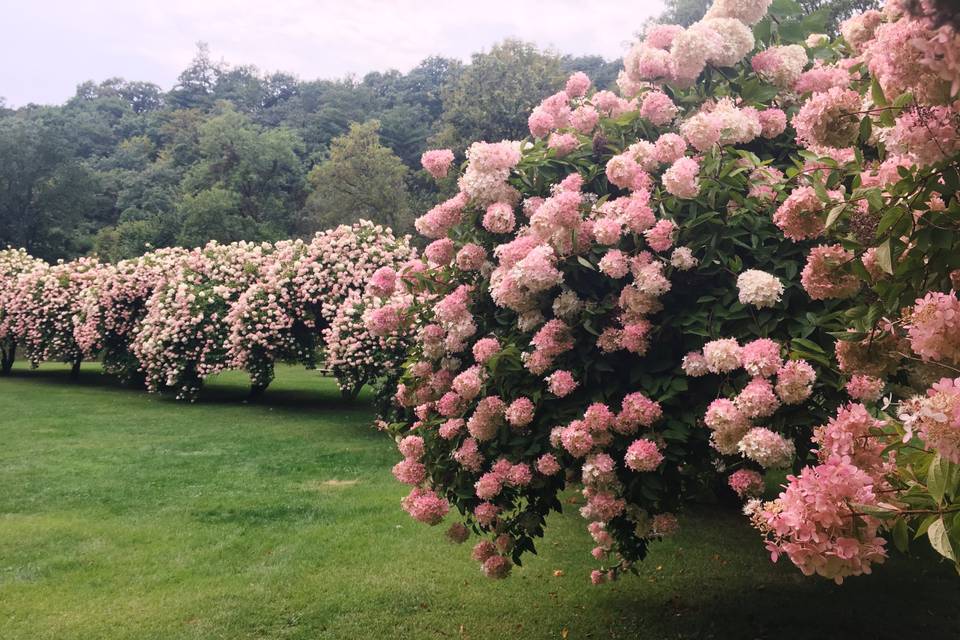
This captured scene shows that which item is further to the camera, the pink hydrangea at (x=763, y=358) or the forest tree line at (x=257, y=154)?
the forest tree line at (x=257, y=154)

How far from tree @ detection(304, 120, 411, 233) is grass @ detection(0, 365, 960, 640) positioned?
24.5 metres

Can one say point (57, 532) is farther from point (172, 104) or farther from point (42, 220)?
point (172, 104)

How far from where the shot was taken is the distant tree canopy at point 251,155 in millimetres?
32688

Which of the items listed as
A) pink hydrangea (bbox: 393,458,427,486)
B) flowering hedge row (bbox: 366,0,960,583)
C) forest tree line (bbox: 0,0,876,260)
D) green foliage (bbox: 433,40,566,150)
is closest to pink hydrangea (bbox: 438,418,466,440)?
flowering hedge row (bbox: 366,0,960,583)

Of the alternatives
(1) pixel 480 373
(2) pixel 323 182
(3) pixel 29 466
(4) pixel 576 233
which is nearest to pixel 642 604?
(1) pixel 480 373

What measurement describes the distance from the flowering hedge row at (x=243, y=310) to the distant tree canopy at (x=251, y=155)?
598 inches

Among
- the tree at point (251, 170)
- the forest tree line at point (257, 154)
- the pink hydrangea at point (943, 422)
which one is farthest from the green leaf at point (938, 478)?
the tree at point (251, 170)

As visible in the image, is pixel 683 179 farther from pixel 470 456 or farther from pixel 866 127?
pixel 470 456

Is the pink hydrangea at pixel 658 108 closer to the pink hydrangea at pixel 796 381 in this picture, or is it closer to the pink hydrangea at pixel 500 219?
the pink hydrangea at pixel 500 219

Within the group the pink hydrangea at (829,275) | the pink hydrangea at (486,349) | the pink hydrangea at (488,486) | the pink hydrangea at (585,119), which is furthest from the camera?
the pink hydrangea at (585,119)

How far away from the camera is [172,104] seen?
61.8m

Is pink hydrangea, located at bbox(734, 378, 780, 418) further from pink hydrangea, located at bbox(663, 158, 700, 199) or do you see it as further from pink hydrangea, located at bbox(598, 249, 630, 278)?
pink hydrangea, located at bbox(663, 158, 700, 199)

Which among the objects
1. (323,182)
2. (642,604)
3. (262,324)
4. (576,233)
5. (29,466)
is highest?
(323,182)

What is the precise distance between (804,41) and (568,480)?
294 cm
